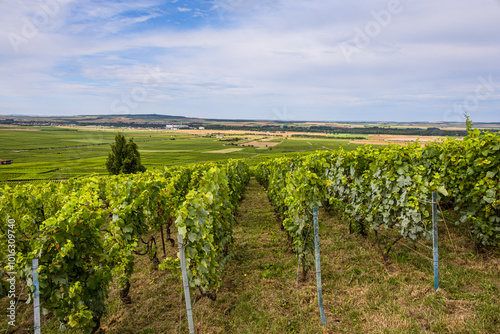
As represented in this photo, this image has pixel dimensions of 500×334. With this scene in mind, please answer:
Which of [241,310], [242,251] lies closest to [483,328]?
[241,310]

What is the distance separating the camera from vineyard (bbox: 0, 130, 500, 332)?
436 cm

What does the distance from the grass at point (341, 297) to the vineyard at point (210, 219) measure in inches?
7.8

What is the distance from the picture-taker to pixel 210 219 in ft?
19.2

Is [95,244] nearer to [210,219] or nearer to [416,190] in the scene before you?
[210,219]

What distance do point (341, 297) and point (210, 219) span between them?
3385 millimetres

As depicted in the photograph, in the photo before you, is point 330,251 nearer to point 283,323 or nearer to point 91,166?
point 283,323

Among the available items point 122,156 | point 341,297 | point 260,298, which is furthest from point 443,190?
point 122,156

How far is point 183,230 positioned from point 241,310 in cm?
229

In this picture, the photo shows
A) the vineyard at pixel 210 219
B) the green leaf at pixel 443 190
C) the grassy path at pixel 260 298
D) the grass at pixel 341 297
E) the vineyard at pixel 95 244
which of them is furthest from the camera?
the green leaf at pixel 443 190

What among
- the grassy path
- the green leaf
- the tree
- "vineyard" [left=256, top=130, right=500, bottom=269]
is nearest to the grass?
the grassy path

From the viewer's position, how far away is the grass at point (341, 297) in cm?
447

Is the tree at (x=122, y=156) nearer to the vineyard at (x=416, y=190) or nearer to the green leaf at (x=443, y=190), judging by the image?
the vineyard at (x=416, y=190)

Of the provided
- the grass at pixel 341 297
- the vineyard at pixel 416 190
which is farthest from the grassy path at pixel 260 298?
the vineyard at pixel 416 190

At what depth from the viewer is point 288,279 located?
650 centimetres
